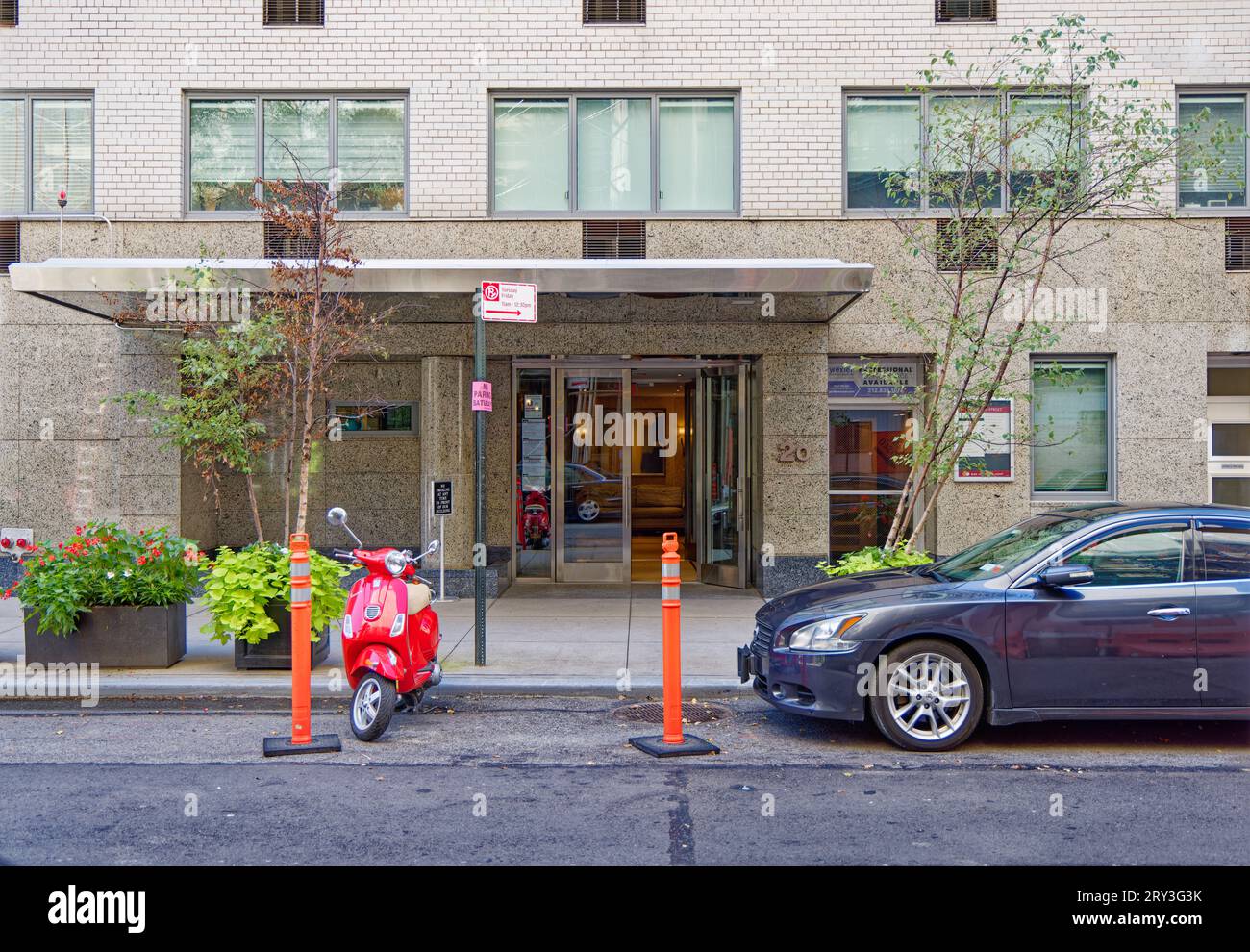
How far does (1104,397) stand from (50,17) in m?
13.4

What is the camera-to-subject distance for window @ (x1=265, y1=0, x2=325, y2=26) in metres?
13.7

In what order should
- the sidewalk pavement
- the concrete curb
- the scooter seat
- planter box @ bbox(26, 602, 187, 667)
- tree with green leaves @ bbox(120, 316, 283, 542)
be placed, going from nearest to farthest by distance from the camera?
1. the scooter seat
2. the concrete curb
3. the sidewalk pavement
4. planter box @ bbox(26, 602, 187, 667)
5. tree with green leaves @ bbox(120, 316, 283, 542)

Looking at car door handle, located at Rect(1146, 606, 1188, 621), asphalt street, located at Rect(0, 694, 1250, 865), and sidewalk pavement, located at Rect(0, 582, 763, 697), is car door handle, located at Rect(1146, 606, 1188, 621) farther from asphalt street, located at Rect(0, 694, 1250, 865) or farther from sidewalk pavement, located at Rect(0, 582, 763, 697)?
sidewalk pavement, located at Rect(0, 582, 763, 697)

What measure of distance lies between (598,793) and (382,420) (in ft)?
31.6

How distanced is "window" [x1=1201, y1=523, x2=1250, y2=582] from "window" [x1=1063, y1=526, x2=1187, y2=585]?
155 millimetres

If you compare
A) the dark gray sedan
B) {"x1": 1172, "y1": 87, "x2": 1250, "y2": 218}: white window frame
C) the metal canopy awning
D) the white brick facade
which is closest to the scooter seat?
the dark gray sedan

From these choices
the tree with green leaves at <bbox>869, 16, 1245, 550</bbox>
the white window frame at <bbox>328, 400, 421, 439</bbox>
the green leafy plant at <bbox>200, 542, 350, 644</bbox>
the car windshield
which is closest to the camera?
the car windshield

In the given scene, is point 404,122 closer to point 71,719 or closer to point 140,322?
point 140,322

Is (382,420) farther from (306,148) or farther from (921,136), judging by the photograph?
(921,136)

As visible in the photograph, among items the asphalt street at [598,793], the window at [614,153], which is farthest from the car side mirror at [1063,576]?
the window at [614,153]

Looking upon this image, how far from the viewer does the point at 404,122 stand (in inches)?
544

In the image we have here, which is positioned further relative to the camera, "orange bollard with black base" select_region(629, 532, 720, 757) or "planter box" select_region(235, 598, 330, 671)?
"planter box" select_region(235, 598, 330, 671)

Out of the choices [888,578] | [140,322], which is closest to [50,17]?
[140,322]

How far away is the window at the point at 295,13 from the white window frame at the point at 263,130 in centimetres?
82
